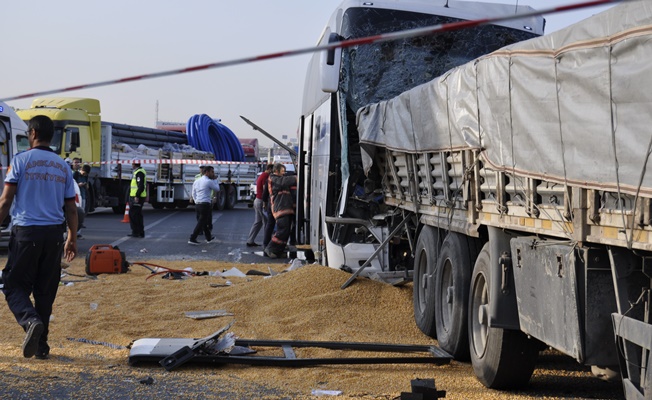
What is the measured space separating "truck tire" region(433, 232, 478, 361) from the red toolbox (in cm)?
687

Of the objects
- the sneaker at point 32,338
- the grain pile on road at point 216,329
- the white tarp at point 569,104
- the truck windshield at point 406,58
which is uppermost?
the truck windshield at point 406,58

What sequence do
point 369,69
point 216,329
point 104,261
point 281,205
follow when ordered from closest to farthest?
1. point 216,329
2. point 369,69
3. point 104,261
4. point 281,205

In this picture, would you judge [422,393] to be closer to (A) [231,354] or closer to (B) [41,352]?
(A) [231,354]

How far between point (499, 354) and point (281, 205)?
11.4m

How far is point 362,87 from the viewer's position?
11633 millimetres

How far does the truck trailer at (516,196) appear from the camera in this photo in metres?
4.61

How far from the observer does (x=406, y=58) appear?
460 inches

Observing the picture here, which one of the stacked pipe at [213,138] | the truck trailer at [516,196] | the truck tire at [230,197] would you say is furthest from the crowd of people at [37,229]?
the stacked pipe at [213,138]

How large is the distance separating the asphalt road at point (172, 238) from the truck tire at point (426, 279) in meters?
8.15

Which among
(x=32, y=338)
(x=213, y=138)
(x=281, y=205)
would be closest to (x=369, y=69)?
(x=32, y=338)

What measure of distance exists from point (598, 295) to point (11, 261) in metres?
4.68

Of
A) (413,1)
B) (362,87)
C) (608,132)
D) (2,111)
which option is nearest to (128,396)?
(608,132)

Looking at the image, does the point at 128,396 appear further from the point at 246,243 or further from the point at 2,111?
the point at 246,243

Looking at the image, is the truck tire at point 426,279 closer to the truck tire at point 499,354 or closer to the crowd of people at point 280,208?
the truck tire at point 499,354
